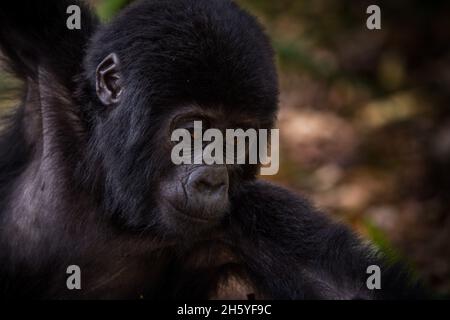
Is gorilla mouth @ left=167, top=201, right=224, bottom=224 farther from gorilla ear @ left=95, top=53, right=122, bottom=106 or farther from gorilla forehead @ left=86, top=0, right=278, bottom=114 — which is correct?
gorilla ear @ left=95, top=53, right=122, bottom=106

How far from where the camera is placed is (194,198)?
4.81 meters

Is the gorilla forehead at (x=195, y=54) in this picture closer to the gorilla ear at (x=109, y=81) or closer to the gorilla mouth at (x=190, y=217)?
the gorilla ear at (x=109, y=81)

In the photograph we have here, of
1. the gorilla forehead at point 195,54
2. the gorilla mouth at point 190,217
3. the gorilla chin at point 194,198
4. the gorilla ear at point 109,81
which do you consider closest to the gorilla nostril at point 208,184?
the gorilla chin at point 194,198

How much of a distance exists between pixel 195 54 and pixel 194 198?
0.80 meters

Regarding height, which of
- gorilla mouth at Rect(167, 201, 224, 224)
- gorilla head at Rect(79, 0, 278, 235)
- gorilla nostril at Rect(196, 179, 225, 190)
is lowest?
gorilla mouth at Rect(167, 201, 224, 224)

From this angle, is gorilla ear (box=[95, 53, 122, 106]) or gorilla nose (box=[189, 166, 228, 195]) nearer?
gorilla nose (box=[189, 166, 228, 195])

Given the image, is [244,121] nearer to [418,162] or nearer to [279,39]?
[279,39]

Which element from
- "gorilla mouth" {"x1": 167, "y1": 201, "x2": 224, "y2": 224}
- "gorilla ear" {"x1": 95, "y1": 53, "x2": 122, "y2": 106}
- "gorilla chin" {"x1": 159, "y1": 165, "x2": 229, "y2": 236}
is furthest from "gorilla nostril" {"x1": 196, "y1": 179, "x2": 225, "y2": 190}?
"gorilla ear" {"x1": 95, "y1": 53, "x2": 122, "y2": 106}

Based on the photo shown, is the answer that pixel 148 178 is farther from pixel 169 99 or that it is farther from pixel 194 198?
pixel 169 99

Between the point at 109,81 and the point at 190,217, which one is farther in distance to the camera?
the point at 109,81

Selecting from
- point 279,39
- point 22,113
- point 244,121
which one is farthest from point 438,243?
point 22,113

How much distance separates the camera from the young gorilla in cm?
490

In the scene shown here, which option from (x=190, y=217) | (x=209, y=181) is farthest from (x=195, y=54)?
(x=190, y=217)
